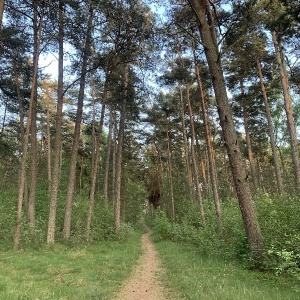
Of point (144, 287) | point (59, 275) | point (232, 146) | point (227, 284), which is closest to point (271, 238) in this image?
point (227, 284)

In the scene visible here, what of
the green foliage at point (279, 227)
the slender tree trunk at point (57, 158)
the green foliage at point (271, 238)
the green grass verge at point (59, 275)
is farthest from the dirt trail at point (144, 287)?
the slender tree trunk at point (57, 158)

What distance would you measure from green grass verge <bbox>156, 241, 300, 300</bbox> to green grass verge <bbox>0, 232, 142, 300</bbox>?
1.50 metres

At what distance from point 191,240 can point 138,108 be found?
878cm

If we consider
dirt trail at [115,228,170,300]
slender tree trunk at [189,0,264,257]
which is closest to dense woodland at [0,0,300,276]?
slender tree trunk at [189,0,264,257]

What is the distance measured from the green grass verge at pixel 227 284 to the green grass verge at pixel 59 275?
150 cm

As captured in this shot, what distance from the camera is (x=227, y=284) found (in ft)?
18.3

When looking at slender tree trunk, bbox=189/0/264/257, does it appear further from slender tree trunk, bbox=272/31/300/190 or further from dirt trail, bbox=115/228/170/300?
slender tree trunk, bbox=272/31/300/190

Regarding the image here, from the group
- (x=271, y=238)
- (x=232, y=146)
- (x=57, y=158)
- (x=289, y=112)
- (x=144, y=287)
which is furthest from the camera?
(x=289, y=112)

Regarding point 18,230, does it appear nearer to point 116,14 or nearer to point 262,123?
point 116,14

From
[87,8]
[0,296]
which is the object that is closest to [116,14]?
[87,8]

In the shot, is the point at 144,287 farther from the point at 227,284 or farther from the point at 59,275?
the point at 59,275

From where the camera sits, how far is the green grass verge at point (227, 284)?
4672mm

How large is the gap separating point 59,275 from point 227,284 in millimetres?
3996

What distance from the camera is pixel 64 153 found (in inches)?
1249
